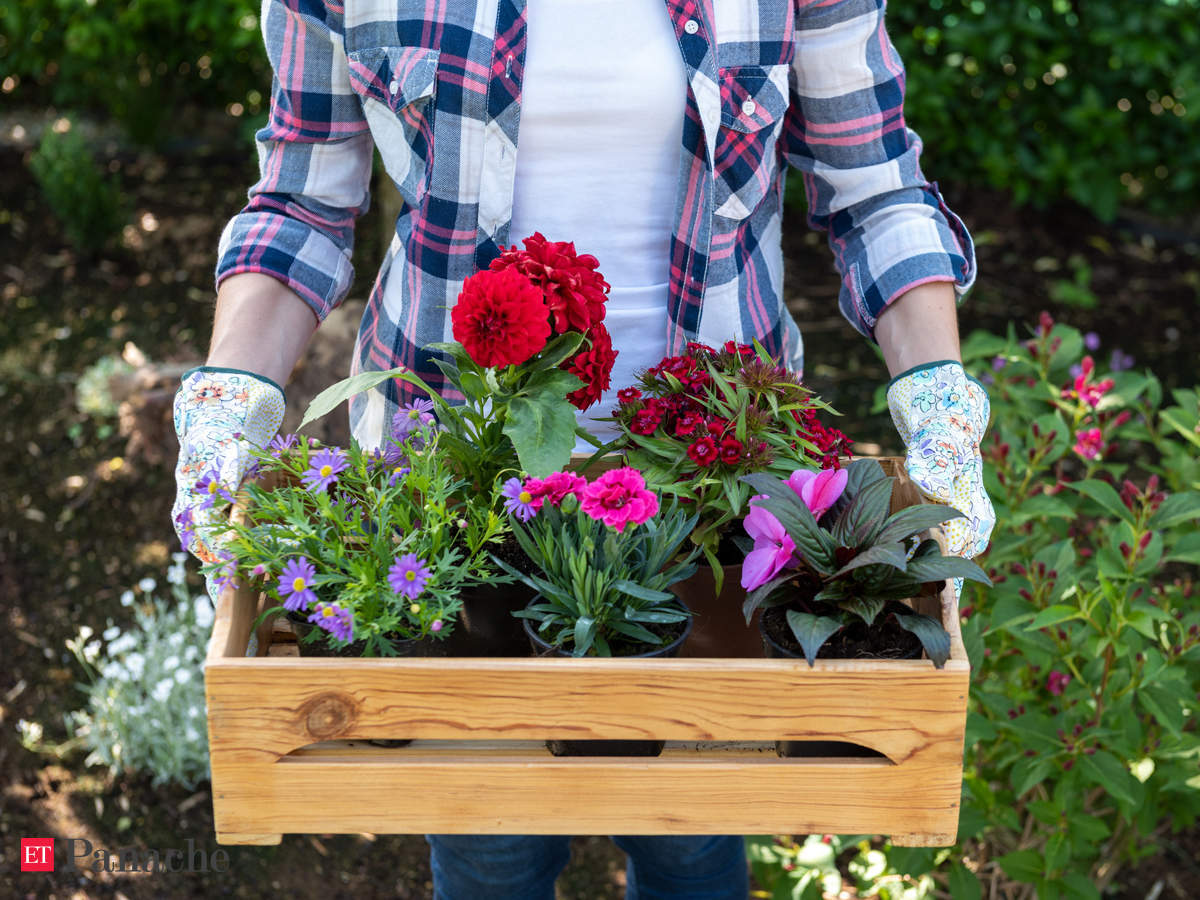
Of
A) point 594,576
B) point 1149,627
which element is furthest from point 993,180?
point 594,576

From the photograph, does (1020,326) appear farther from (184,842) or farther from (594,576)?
(594,576)

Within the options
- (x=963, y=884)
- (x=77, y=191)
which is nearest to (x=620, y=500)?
(x=963, y=884)

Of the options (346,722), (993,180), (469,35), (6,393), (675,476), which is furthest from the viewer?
(993,180)

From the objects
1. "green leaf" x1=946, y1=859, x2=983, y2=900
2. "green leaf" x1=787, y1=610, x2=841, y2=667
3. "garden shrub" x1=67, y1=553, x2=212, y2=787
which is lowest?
"garden shrub" x1=67, y1=553, x2=212, y2=787

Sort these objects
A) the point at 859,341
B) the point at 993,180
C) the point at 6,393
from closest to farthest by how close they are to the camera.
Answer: the point at 6,393 → the point at 859,341 → the point at 993,180

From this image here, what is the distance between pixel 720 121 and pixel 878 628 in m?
0.65

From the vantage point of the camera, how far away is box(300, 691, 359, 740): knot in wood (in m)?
1.16

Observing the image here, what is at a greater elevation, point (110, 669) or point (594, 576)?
point (594, 576)

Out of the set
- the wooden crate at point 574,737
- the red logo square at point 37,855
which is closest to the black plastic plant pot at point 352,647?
the wooden crate at point 574,737

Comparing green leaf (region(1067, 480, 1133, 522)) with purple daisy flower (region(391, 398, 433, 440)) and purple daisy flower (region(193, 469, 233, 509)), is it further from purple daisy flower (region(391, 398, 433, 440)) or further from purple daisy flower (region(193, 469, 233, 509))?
purple daisy flower (region(193, 469, 233, 509))

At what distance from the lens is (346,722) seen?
3.83 feet

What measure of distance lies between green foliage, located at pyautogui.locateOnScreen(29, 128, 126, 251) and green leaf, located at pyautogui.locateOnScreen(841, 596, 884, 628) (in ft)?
14.3

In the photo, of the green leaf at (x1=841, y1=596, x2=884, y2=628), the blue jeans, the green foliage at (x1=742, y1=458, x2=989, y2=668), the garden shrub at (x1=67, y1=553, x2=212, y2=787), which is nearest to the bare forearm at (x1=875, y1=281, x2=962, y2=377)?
the green foliage at (x1=742, y1=458, x2=989, y2=668)

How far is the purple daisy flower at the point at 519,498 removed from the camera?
1.24m
